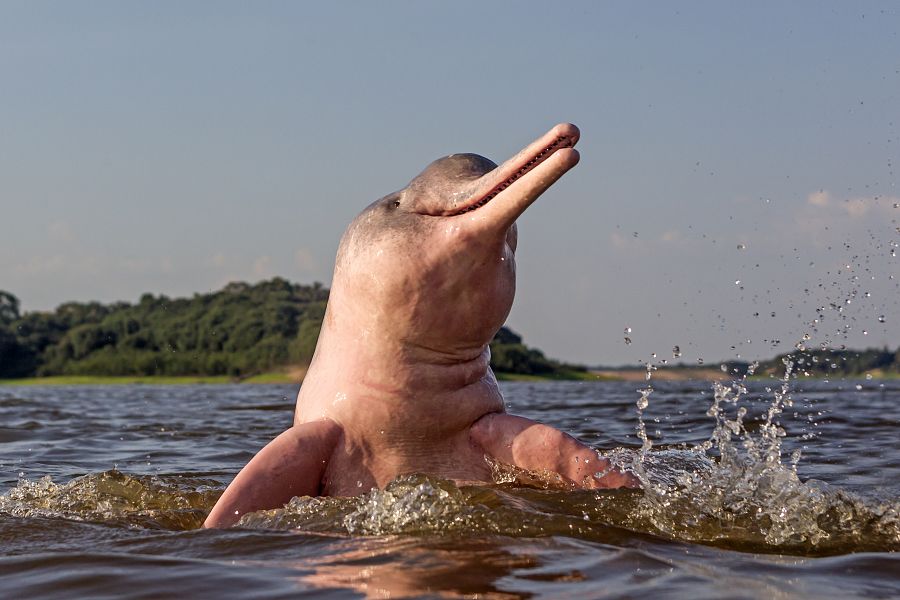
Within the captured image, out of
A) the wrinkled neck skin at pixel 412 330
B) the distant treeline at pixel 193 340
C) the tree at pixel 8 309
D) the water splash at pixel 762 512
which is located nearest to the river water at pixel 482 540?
the water splash at pixel 762 512

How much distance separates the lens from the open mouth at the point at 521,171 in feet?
18.3

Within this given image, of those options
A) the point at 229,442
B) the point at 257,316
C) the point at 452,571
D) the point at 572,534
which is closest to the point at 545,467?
the point at 572,534

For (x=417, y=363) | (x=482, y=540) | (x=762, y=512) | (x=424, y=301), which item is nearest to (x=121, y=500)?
(x=417, y=363)

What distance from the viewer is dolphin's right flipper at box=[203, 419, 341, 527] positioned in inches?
231

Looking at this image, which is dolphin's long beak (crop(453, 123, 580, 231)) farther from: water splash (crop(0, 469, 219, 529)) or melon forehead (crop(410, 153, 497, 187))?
water splash (crop(0, 469, 219, 529))

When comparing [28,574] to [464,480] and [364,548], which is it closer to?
[364,548]

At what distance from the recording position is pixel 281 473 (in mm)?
6020

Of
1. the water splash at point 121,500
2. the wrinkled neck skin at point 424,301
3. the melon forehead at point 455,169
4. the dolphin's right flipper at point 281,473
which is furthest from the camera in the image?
the water splash at point 121,500

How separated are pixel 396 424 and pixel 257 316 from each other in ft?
291

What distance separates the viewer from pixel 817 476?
8.75 meters

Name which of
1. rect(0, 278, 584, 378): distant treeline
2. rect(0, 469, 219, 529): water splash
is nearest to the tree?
rect(0, 278, 584, 378): distant treeline

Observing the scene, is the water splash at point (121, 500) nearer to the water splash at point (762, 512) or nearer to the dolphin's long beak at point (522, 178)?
the dolphin's long beak at point (522, 178)

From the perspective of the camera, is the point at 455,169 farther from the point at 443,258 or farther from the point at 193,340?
the point at 193,340

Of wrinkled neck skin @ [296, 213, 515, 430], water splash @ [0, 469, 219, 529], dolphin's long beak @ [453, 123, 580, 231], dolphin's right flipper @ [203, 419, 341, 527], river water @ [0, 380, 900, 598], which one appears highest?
dolphin's long beak @ [453, 123, 580, 231]
